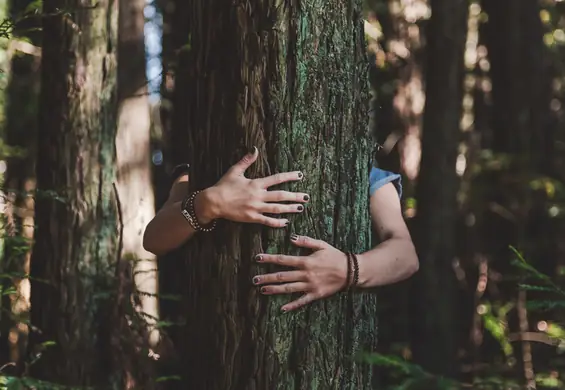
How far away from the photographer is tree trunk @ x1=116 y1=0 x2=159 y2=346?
8320mm

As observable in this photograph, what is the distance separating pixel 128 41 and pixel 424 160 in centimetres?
331

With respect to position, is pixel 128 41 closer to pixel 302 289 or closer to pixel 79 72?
pixel 79 72

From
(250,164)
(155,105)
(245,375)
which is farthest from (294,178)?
(155,105)

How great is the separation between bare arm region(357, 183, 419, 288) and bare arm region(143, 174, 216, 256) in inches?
23.9

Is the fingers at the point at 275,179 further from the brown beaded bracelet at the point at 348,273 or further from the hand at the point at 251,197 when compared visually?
the brown beaded bracelet at the point at 348,273

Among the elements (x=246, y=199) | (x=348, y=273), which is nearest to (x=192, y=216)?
(x=246, y=199)

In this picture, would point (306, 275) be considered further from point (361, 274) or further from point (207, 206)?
point (207, 206)

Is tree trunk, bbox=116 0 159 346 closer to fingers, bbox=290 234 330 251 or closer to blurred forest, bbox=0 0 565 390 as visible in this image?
blurred forest, bbox=0 0 565 390

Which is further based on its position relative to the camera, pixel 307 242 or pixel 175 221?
pixel 175 221

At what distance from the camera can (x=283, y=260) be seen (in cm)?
304

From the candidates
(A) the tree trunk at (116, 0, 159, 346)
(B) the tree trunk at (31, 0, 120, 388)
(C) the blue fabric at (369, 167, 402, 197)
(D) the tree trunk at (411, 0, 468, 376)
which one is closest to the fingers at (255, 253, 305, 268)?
(C) the blue fabric at (369, 167, 402, 197)

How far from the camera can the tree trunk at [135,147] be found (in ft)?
27.3

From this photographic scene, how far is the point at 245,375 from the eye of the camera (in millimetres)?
3037

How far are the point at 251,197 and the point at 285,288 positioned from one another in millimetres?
340
